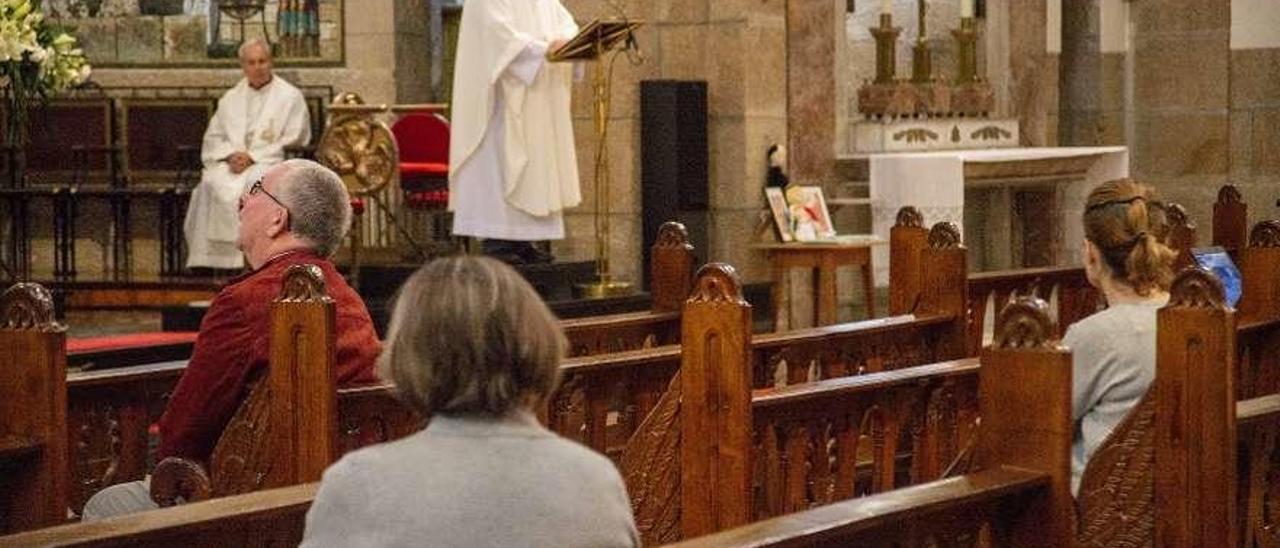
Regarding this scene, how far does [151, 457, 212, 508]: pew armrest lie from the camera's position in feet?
13.4

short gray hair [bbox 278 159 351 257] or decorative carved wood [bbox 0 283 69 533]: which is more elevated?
short gray hair [bbox 278 159 351 257]

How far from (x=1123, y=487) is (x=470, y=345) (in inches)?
79.2

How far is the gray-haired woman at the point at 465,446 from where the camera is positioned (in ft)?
9.12

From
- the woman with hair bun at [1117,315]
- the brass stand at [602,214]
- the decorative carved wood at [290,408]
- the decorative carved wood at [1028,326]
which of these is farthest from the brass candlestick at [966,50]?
the decorative carved wood at [1028,326]

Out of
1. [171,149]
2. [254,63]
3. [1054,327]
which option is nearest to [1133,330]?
[1054,327]

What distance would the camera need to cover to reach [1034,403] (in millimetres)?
3838

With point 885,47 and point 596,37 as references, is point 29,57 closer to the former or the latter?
point 596,37

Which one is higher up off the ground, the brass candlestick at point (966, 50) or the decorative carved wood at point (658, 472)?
the brass candlestick at point (966, 50)

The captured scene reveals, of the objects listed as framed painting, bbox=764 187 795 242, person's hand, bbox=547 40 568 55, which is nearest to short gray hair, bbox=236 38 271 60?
person's hand, bbox=547 40 568 55

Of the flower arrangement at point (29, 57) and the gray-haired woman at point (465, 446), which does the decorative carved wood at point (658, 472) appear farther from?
the flower arrangement at point (29, 57)

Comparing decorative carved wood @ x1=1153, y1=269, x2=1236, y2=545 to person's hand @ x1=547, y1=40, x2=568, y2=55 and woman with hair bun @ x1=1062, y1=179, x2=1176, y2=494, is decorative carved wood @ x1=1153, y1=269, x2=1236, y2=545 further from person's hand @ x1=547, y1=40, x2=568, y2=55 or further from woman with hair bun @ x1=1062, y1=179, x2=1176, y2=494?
person's hand @ x1=547, y1=40, x2=568, y2=55

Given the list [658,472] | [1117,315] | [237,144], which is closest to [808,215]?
[237,144]

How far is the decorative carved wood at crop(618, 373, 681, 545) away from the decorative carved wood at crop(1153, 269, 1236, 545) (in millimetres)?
1080

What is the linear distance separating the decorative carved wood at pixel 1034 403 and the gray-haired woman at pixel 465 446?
1221mm
